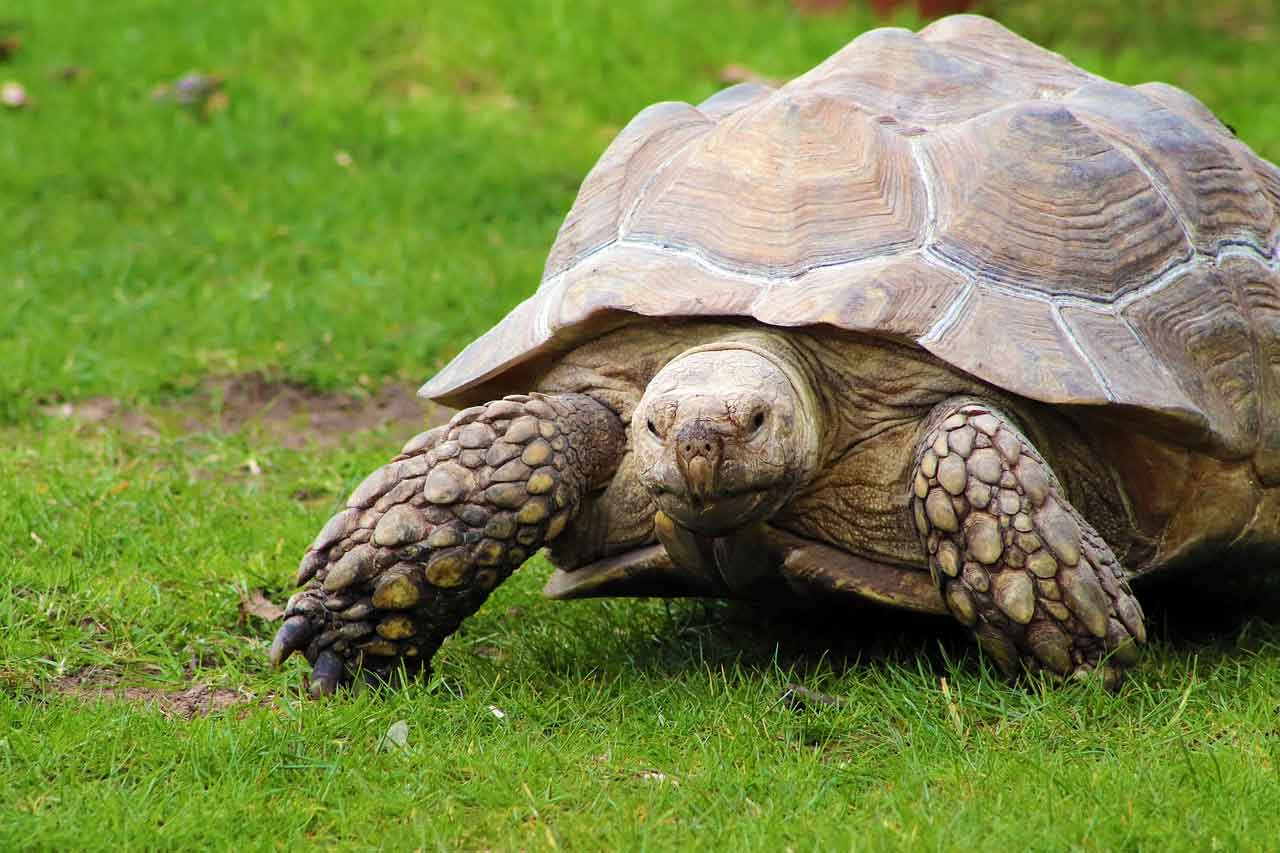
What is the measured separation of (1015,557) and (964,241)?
0.74 metres

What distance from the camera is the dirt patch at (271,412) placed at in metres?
5.50

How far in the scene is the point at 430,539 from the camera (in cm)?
350

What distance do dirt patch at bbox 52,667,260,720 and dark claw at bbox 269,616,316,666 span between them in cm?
11

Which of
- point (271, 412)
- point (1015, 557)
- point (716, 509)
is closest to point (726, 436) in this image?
point (716, 509)

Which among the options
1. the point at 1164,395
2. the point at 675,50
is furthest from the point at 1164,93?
the point at 675,50

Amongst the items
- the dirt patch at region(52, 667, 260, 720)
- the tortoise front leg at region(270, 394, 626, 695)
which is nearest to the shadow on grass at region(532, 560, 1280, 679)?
the tortoise front leg at region(270, 394, 626, 695)

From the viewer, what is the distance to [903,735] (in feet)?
10.5

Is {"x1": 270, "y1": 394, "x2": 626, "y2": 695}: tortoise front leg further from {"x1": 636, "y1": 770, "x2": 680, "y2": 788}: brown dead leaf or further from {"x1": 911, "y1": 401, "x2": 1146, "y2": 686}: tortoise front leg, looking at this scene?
{"x1": 911, "y1": 401, "x2": 1146, "y2": 686}: tortoise front leg

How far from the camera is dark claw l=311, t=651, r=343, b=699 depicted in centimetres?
352

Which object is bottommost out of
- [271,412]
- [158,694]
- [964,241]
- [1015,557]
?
[271,412]

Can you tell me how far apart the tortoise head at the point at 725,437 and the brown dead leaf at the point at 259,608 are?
119cm

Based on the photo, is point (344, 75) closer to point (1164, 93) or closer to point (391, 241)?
point (391, 241)

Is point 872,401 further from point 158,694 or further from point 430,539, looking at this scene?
point 158,694

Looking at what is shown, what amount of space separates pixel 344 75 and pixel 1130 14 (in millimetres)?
4714
